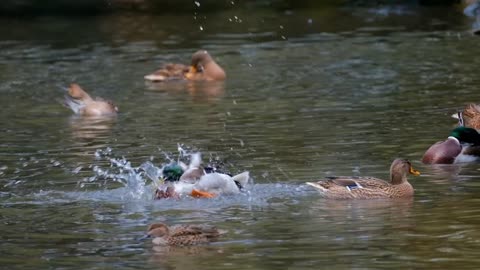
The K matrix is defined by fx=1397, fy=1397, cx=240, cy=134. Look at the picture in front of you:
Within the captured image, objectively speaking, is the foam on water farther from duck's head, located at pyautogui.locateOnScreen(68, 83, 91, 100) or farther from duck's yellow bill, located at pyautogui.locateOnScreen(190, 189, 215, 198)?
duck's head, located at pyautogui.locateOnScreen(68, 83, 91, 100)

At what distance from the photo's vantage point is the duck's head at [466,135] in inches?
581

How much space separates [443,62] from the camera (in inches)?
928

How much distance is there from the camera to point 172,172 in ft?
43.7

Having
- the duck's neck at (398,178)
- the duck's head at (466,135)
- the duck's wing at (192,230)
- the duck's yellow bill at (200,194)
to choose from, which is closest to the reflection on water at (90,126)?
the duck's head at (466,135)

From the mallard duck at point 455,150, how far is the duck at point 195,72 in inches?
362

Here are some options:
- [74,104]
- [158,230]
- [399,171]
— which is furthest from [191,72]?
[158,230]

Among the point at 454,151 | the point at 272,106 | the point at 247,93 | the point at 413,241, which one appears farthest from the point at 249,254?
the point at 247,93

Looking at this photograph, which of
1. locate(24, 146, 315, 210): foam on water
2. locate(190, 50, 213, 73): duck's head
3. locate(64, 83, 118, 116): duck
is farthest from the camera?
locate(190, 50, 213, 73): duck's head

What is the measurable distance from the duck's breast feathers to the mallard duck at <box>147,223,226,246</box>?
428 cm

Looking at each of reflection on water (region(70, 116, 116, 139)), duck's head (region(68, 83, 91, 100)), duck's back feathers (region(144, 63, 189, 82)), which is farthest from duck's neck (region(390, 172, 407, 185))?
duck's back feathers (region(144, 63, 189, 82))

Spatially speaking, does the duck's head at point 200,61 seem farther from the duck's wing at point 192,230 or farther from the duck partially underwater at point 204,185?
the duck's wing at point 192,230

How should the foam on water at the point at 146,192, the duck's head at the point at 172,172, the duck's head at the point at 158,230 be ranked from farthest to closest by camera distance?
the duck's head at the point at 172,172, the foam on water at the point at 146,192, the duck's head at the point at 158,230

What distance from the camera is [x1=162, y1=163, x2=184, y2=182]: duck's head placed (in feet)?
43.5

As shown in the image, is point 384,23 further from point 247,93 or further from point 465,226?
point 465,226
